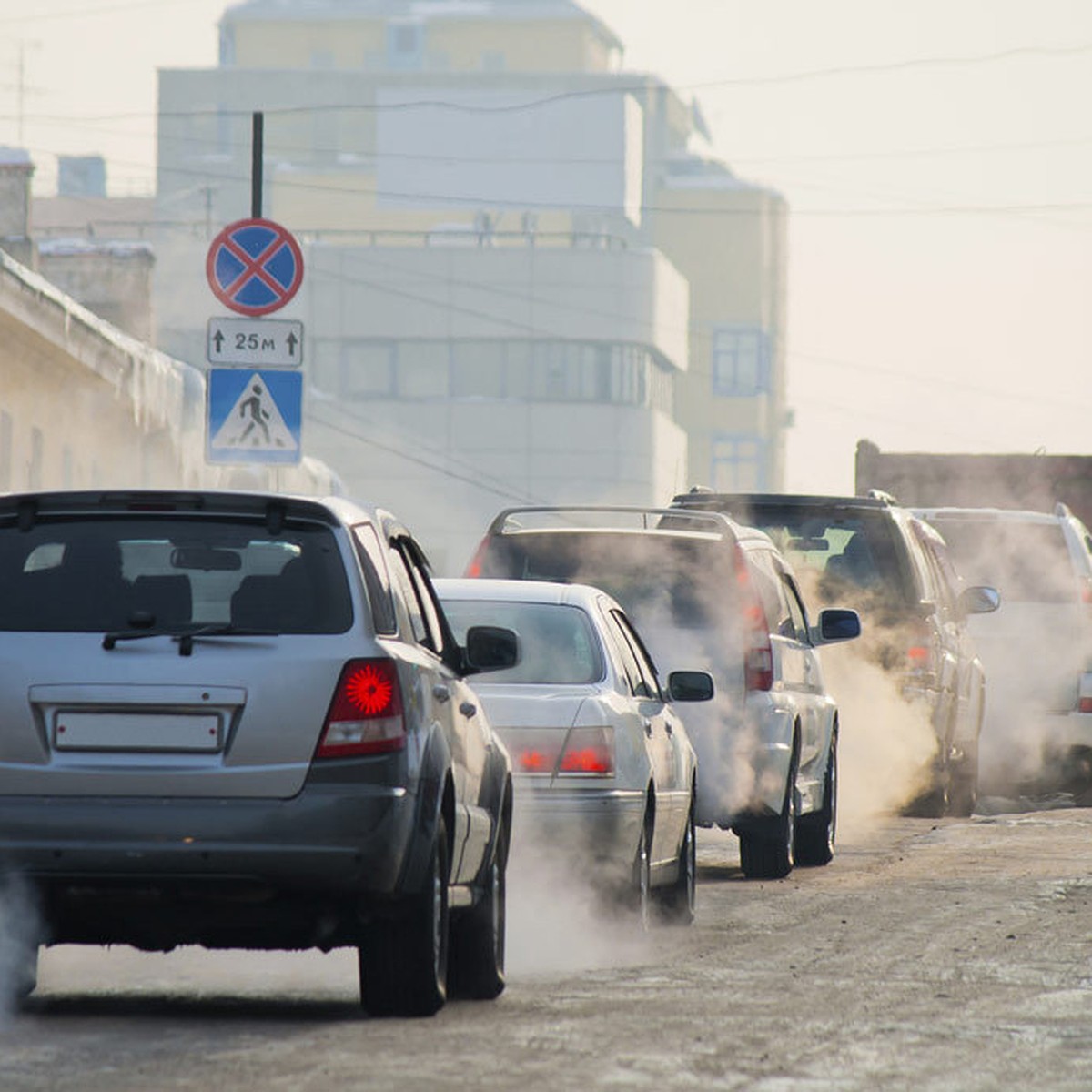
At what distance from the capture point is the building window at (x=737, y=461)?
15275 cm

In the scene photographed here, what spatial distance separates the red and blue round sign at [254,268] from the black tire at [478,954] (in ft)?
34.1

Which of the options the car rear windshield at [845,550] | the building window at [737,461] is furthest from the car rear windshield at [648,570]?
the building window at [737,461]

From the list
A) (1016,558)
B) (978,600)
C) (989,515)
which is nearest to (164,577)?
(978,600)

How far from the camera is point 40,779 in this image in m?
9.12

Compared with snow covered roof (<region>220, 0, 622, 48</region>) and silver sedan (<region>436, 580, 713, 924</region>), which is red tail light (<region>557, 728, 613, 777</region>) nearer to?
silver sedan (<region>436, 580, 713, 924</region>)

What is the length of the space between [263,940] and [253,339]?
10.8 m

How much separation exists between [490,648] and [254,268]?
10.5 m

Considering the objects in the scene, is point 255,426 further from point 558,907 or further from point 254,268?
point 558,907

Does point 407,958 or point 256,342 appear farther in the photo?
point 256,342

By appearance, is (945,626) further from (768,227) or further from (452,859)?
(768,227)

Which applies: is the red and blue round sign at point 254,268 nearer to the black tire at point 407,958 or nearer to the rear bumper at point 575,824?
the rear bumper at point 575,824

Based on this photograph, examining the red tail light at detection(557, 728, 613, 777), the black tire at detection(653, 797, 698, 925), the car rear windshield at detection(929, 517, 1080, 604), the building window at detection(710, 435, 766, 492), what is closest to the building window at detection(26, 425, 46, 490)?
the car rear windshield at detection(929, 517, 1080, 604)

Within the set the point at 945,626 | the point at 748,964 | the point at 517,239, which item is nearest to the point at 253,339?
the point at 945,626

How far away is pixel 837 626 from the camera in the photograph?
735 inches
